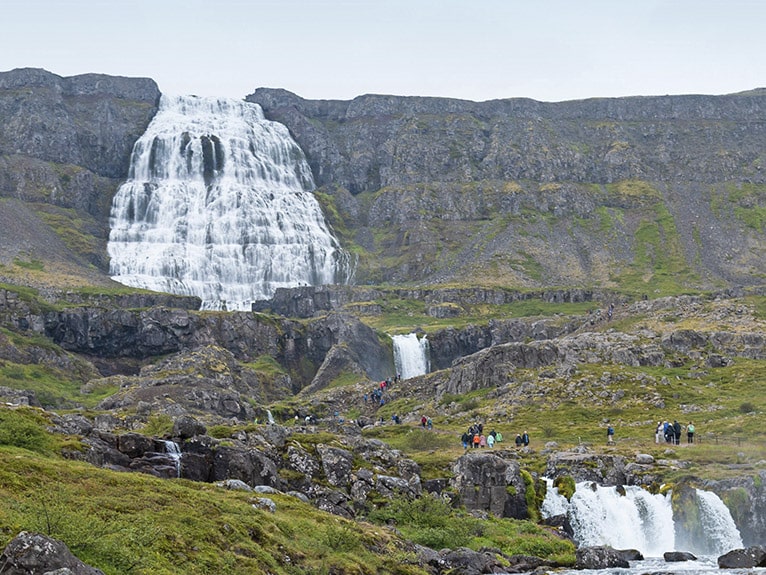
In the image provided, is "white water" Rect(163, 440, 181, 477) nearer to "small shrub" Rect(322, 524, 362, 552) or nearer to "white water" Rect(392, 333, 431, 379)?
"small shrub" Rect(322, 524, 362, 552)

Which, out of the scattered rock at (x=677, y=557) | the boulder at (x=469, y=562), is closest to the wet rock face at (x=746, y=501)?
the scattered rock at (x=677, y=557)

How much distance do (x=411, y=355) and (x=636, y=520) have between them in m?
97.9

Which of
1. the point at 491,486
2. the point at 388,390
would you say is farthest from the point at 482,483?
the point at 388,390

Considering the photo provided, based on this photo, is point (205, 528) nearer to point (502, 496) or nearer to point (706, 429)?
point (502, 496)

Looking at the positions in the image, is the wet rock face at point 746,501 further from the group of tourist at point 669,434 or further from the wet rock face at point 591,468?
the group of tourist at point 669,434

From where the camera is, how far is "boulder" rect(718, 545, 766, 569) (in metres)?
40.3

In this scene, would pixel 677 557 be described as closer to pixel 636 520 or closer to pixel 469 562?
pixel 636 520

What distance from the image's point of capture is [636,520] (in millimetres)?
55906

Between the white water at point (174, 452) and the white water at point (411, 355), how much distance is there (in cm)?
10845

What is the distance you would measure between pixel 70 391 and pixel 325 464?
80.0 metres

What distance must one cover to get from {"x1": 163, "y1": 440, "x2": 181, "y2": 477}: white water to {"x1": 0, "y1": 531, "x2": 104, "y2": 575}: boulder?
2065 cm

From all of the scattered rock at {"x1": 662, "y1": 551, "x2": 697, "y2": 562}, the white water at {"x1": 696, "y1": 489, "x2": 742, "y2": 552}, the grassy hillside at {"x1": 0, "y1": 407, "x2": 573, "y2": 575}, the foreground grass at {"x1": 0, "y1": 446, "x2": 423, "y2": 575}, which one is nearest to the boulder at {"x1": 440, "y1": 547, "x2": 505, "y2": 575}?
the grassy hillside at {"x1": 0, "y1": 407, "x2": 573, "y2": 575}

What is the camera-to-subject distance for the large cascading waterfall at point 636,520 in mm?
54156

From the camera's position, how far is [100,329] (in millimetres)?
150000
